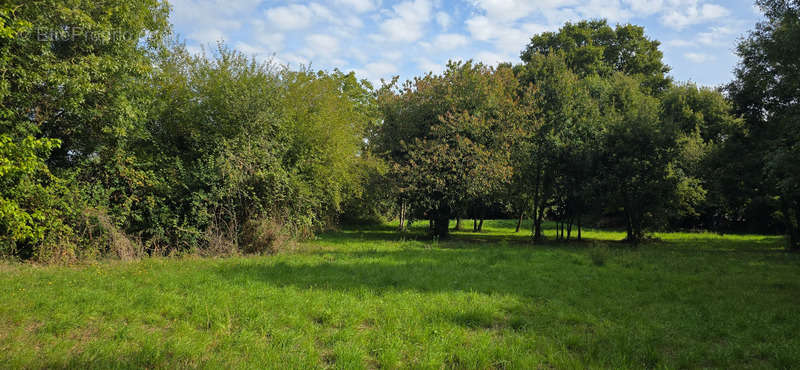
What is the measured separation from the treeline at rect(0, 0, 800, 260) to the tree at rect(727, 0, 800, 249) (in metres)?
0.09

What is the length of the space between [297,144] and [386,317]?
41.7 feet

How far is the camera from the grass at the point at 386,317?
5.38 metres

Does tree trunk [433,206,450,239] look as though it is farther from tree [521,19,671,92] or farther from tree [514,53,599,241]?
tree [521,19,671,92]

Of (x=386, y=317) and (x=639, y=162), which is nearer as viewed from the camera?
(x=386, y=317)

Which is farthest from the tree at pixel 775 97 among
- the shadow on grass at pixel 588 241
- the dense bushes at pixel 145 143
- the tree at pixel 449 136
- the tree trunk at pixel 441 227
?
the dense bushes at pixel 145 143

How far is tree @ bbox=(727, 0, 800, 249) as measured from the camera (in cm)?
1256

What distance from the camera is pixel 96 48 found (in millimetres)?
12984

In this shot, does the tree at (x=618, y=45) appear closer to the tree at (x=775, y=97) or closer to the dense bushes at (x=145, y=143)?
the tree at (x=775, y=97)

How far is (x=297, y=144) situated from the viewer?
1808cm

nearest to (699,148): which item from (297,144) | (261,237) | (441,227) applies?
(441,227)

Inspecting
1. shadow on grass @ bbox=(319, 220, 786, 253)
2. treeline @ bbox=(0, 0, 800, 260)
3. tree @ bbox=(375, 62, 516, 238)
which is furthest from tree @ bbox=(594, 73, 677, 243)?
tree @ bbox=(375, 62, 516, 238)

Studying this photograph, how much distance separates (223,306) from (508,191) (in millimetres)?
18567

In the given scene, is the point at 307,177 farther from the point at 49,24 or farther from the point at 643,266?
the point at 643,266

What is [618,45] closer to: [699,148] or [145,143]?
[699,148]
